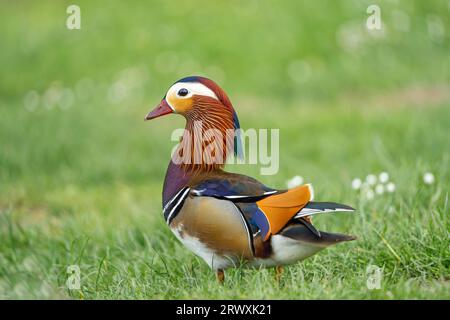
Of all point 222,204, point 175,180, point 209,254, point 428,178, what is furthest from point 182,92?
point 428,178

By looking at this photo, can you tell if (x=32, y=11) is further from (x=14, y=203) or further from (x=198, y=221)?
(x=198, y=221)

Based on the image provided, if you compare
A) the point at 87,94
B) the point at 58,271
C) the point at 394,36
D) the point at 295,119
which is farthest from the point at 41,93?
the point at 58,271

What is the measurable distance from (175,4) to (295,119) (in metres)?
3.80

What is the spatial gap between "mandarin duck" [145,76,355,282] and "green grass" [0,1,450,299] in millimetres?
211

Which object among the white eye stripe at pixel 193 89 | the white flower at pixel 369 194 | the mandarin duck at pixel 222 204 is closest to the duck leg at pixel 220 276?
the mandarin duck at pixel 222 204

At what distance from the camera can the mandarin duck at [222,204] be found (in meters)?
3.53

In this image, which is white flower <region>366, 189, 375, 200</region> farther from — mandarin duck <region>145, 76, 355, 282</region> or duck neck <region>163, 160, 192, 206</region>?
duck neck <region>163, 160, 192, 206</region>

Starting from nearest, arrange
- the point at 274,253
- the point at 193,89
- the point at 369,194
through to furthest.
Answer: the point at 274,253 → the point at 193,89 → the point at 369,194

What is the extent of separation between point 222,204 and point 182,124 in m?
5.92

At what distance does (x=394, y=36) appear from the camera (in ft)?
33.8

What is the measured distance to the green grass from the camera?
13.7ft

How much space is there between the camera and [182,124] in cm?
949

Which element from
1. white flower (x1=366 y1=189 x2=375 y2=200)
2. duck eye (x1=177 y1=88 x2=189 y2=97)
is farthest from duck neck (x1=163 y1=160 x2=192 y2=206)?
white flower (x1=366 y1=189 x2=375 y2=200)

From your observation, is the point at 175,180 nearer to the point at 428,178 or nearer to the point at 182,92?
the point at 182,92
